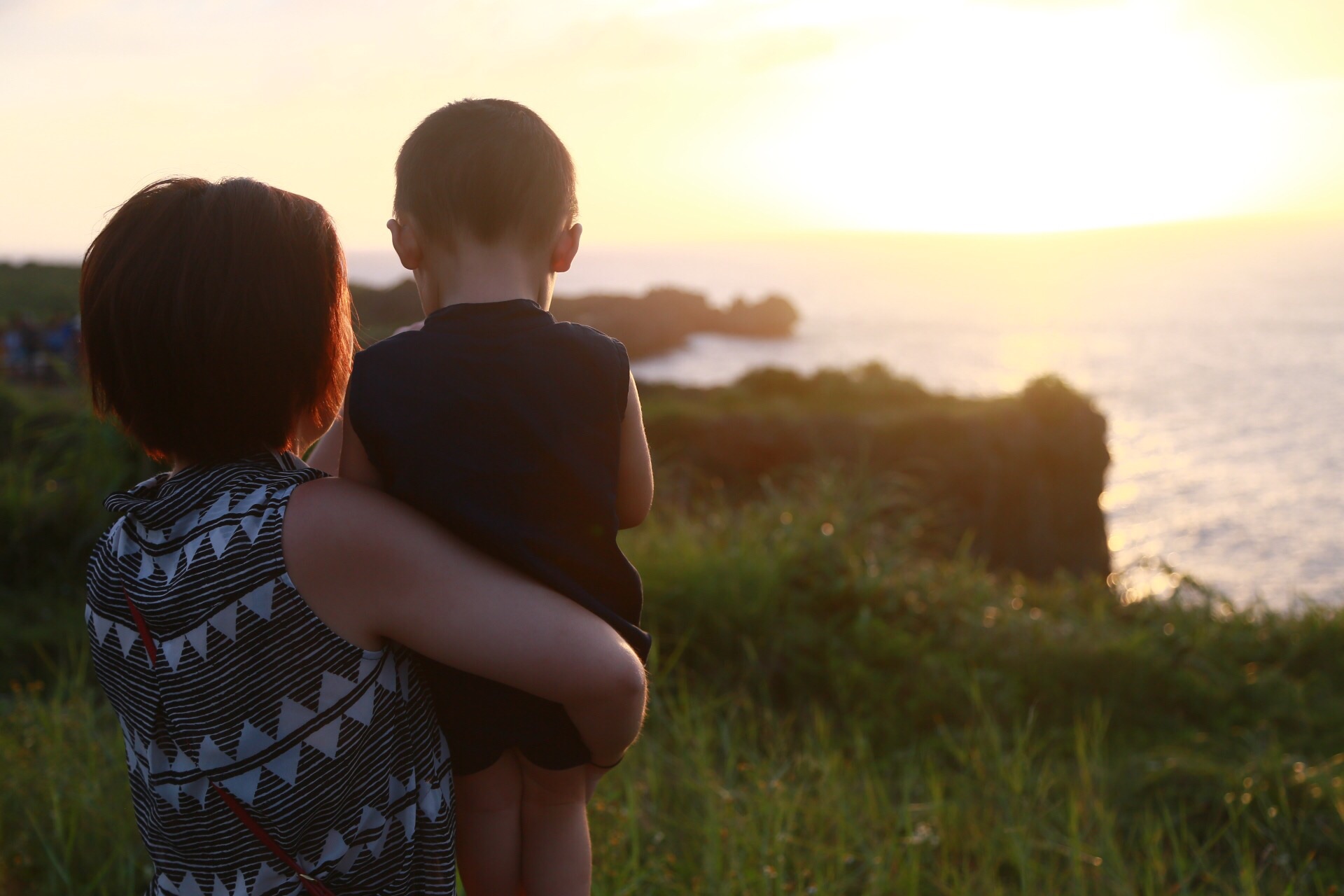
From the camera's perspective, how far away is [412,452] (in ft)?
3.97

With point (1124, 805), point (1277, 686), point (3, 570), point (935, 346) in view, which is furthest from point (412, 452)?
point (935, 346)

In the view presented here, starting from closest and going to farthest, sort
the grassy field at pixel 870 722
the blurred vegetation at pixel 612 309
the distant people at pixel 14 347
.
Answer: the grassy field at pixel 870 722
the distant people at pixel 14 347
the blurred vegetation at pixel 612 309

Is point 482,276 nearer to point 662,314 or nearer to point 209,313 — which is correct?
point 209,313

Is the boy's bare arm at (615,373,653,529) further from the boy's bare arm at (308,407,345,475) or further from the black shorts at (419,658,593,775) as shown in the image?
the boy's bare arm at (308,407,345,475)

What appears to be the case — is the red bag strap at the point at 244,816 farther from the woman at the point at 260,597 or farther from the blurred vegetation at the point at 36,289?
the blurred vegetation at the point at 36,289

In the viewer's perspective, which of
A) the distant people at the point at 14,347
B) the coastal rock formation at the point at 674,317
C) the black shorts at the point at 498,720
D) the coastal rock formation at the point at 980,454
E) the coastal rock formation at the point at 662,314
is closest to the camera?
the black shorts at the point at 498,720

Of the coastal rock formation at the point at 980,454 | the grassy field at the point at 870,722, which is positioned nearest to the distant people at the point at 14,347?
the grassy field at the point at 870,722

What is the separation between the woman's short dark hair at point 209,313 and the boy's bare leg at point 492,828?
60 centimetres

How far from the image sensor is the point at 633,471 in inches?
55.9

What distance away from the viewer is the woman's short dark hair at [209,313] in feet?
3.72

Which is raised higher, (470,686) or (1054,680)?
(470,686)

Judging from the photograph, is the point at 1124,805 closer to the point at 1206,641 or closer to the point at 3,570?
the point at 1206,641

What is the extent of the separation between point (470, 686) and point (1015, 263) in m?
168

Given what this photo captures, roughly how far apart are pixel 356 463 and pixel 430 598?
272 millimetres
